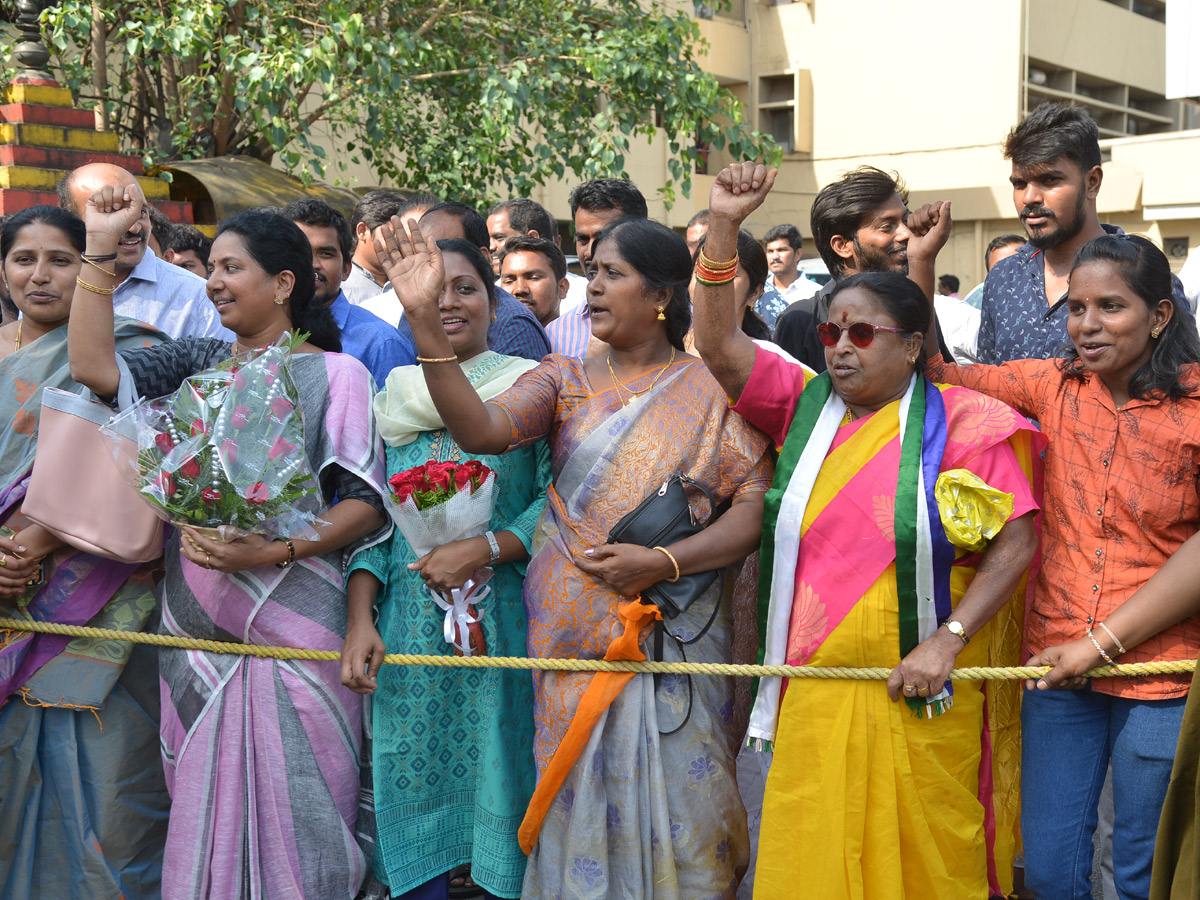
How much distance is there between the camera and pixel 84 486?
324 centimetres

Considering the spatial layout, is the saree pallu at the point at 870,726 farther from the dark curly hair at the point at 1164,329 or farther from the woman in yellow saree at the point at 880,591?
the dark curly hair at the point at 1164,329

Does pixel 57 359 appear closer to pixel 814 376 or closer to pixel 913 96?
pixel 814 376

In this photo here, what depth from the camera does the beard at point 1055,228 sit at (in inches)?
146

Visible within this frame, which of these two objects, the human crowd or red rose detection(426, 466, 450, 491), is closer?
the human crowd

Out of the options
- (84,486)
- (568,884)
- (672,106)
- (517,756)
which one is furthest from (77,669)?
(672,106)

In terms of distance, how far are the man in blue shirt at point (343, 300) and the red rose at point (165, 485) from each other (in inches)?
43.0

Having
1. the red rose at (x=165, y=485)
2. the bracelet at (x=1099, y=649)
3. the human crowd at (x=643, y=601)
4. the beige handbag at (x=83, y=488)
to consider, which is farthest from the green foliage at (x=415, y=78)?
the bracelet at (x=1099, y=649)

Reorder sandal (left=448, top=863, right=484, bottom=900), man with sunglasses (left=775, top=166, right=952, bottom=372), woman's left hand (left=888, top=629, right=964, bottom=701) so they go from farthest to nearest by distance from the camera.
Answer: man with sunglasses (left=775, top=166, right=952, bottom=372) → sandal (left=448, top=863, right=484, bottom=900) → woman's left hand (left=888, top=629, right=964, bottom=701)

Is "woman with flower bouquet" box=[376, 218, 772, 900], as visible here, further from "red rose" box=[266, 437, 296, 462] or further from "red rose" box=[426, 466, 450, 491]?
"red rose" box=[266, 437, 296, 462]

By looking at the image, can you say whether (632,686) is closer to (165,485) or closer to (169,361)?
(165,485)

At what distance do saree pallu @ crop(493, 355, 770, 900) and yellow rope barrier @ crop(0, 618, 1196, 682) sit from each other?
0.06 m

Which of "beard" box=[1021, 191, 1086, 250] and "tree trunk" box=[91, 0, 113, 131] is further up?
"tree trunk" box=[91, 0, 113, 131]

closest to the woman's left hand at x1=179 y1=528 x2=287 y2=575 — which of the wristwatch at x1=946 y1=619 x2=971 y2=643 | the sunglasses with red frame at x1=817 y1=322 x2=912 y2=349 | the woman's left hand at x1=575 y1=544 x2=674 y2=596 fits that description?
the woman's left hand at x1=575 y1=544 x2=674 y2=596

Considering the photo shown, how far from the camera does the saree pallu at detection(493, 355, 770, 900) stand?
120 inches
